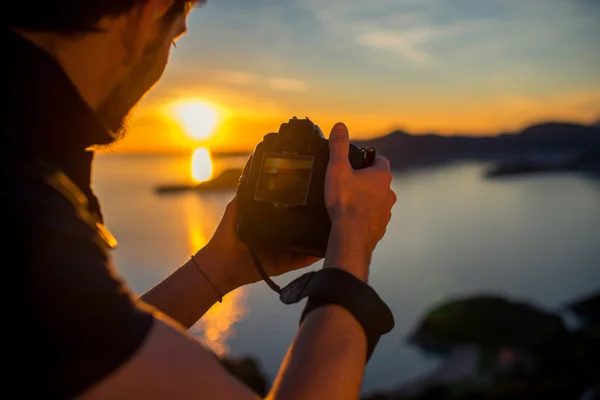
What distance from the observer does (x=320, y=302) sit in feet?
3.41

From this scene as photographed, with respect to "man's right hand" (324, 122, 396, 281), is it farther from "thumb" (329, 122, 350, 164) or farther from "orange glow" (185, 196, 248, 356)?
"orange glow" (185, 196, 248, 356)

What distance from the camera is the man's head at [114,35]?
0.85m

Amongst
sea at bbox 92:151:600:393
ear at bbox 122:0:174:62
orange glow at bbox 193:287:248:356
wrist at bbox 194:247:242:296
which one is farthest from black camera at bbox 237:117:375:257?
orange glow at bbox 193:287:248:356

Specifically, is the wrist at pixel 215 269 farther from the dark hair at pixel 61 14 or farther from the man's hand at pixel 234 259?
the dark hair at pixel 61 14

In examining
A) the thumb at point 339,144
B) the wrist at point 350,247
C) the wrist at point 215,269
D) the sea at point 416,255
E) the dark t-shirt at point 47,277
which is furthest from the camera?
the sea at point 416,255

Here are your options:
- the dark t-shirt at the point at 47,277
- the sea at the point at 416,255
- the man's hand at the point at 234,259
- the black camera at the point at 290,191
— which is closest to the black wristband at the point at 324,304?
the dark t-shirt at the point at 47,277

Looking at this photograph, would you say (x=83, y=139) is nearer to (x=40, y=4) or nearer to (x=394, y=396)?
(x=40, y=4)

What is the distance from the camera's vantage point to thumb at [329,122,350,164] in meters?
1.31

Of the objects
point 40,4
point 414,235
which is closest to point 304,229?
point 40,4

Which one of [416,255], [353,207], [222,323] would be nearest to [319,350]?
[353,207]

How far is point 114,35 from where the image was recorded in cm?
94

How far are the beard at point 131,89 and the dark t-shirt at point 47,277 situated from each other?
0.18 m

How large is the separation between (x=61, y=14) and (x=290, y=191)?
34.0 inches

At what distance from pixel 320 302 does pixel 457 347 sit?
30.3 m
